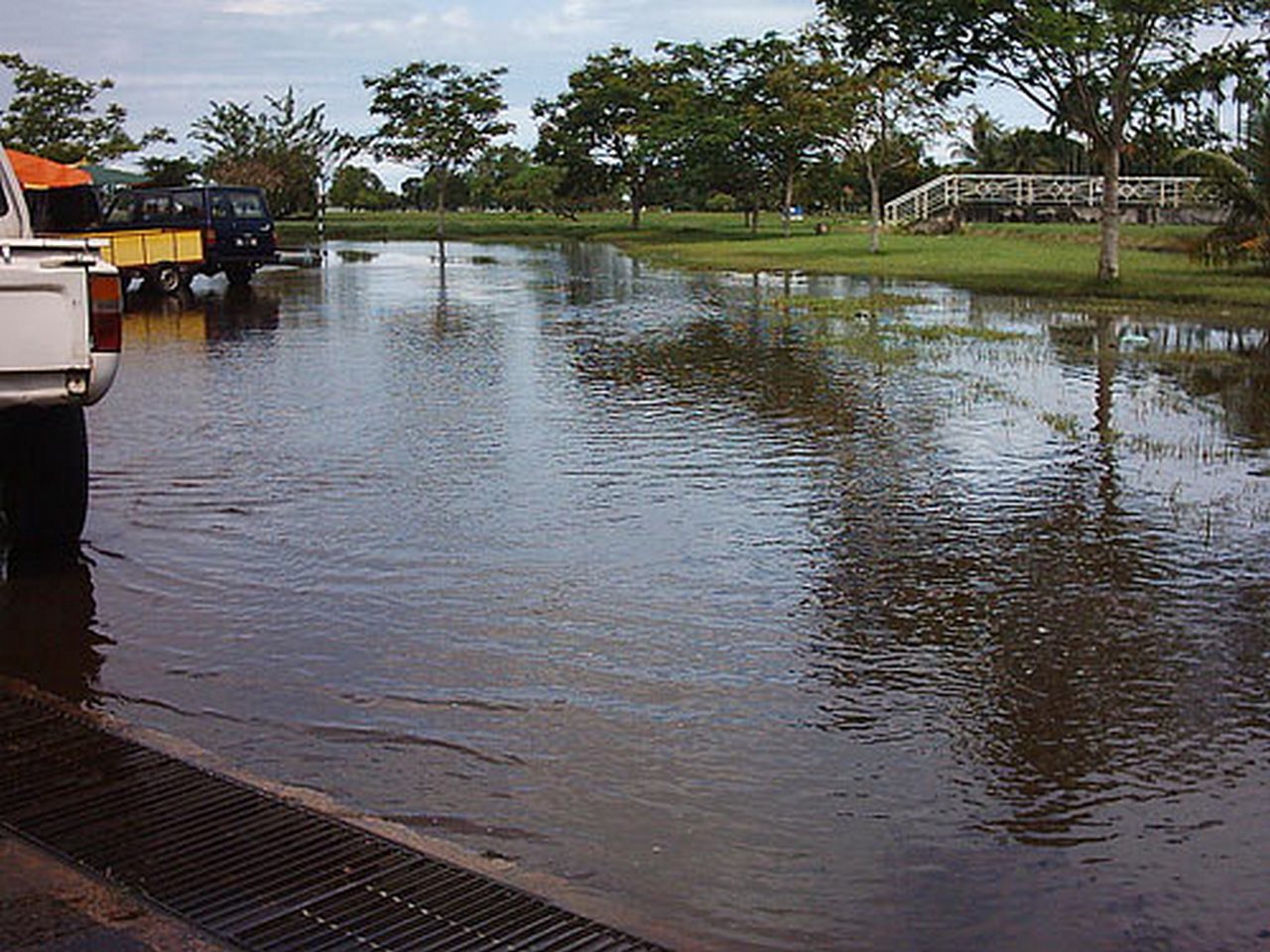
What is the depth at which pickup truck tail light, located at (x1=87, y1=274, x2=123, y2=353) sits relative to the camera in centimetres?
626

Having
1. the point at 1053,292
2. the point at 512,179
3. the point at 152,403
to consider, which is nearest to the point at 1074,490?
the point at 152,403

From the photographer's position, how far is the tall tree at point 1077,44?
76.1 feet

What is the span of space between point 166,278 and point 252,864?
24.1 m

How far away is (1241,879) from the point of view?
13.1ft

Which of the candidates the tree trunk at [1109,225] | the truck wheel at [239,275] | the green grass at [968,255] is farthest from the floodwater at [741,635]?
the truck wheel at [239,275]

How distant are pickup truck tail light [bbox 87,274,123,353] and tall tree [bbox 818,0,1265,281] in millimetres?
19254

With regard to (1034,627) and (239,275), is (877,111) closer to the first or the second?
(239,275)

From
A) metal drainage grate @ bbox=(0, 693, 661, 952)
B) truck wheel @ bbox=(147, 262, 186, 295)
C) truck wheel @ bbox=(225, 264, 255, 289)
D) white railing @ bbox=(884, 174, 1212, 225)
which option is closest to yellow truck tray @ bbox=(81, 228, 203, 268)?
truck wheel @ bbox=(147, 262, 186, 295)

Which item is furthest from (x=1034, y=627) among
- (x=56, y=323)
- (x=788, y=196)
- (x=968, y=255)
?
(x=788, y=196)

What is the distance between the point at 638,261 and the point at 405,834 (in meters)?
35.0

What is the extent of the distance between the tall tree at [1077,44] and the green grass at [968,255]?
1.77 m

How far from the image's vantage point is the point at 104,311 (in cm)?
631

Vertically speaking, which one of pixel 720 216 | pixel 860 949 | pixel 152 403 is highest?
pixel 720 216

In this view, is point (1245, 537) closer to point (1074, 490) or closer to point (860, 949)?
point (1074, 490)
